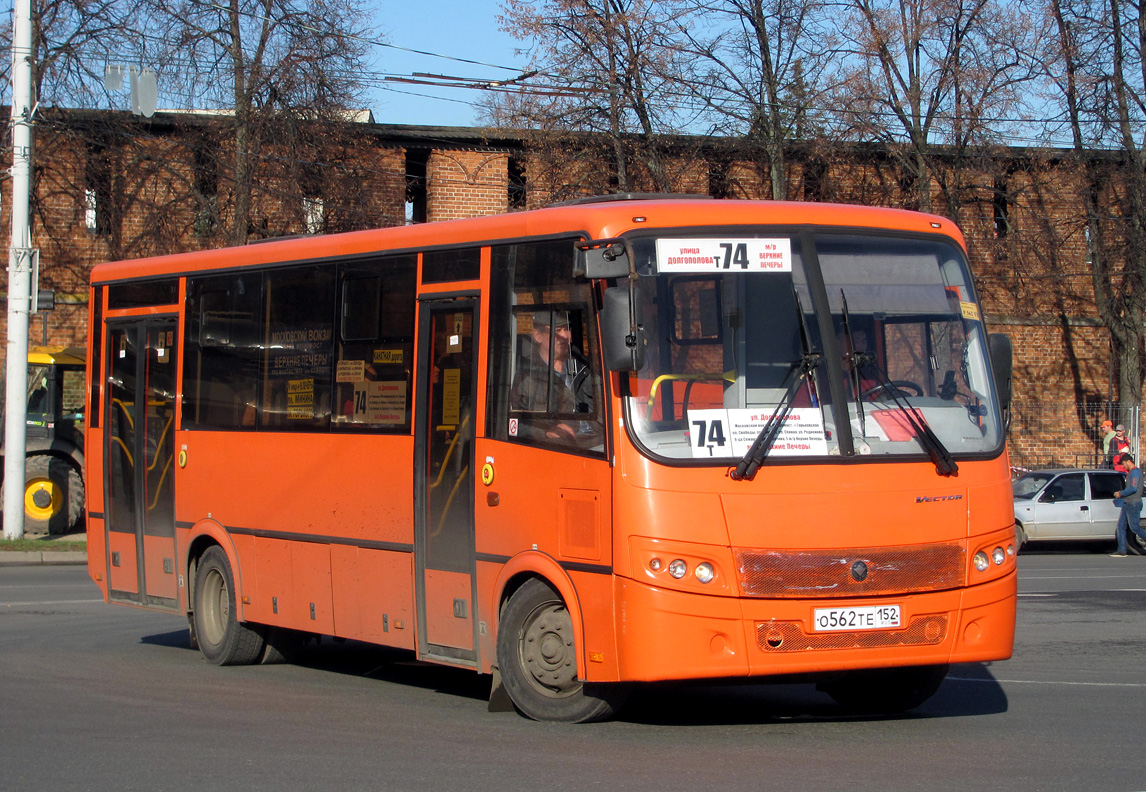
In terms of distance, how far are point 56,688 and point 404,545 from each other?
2.59m

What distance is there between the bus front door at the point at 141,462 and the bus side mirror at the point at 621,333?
5598mm

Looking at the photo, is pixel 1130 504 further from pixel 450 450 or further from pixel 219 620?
pixel 450 450

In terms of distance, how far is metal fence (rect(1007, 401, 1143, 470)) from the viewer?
3078 cm

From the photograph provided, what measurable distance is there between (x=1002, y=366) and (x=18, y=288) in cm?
1631

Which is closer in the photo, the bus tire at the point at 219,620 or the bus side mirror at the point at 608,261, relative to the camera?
the bus side mirror at the point at 608,261

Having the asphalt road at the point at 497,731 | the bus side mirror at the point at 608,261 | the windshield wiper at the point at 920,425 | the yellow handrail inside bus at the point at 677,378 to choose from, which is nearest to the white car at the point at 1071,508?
the asphalt road at the point at 497,731

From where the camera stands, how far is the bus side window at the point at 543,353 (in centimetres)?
752

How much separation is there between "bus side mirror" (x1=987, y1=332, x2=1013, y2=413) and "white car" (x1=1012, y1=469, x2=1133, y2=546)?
52.4 ft

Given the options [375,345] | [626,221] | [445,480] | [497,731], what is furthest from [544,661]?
[375,345]

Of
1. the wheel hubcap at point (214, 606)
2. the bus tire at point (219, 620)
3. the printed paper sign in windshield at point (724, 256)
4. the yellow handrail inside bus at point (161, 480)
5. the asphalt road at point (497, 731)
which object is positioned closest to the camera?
the asphalt road at point (497, 731)

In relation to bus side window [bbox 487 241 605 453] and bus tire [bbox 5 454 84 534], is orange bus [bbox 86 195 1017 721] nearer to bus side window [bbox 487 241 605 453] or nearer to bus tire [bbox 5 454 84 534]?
bus side window [bbox 487 241 605 453]

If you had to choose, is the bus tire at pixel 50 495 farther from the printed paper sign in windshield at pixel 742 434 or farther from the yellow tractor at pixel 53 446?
the printed paper sign in windshield at pixel 742 434

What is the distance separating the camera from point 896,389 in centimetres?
766

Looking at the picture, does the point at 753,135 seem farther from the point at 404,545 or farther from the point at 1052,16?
the point at 404,545
